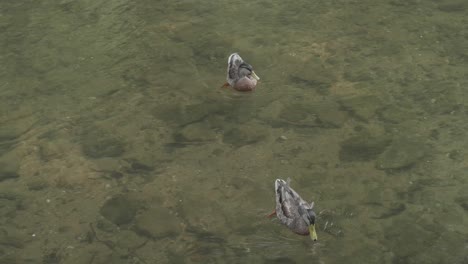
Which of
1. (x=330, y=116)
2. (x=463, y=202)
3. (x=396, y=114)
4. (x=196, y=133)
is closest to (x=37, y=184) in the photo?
(x=196, y=133)

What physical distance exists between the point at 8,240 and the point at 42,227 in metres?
0.37

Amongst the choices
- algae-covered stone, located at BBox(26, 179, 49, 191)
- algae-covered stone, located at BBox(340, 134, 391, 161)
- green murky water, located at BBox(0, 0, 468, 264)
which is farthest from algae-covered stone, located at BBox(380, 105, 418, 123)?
algae-covered stone, located at BBox(26, 179, 49, 191)

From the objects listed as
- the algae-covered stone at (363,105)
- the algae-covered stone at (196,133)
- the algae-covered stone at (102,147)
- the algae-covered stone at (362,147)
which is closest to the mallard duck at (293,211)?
the algae-covered stone at (362,147)

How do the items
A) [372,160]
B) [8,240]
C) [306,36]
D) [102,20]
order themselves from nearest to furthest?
1. [8,240]
2. [372,160]
3. [306,36]
4. [102,20]

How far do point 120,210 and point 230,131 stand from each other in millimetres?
1954

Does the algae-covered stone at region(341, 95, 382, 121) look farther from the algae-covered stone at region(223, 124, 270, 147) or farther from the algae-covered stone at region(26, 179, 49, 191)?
the algae-covered stone at region(26, 179, 49, 191)

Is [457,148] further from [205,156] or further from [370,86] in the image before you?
[205,156]

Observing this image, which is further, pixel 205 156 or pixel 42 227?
pixel 205 156

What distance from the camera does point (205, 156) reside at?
8.16 meters

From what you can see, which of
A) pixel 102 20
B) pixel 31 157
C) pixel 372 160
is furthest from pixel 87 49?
pixel 372 160

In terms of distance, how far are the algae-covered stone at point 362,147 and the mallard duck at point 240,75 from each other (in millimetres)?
1774

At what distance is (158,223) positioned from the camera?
7.17 metres

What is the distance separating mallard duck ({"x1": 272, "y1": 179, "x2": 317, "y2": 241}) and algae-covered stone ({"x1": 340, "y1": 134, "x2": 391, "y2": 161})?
4.27 feet

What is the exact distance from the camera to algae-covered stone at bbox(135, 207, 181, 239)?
7039mm
